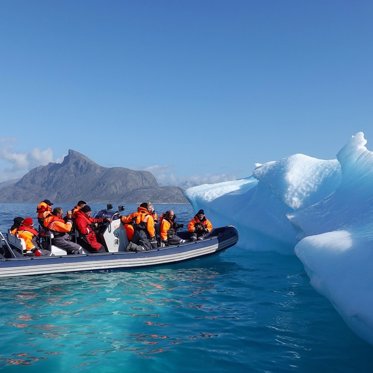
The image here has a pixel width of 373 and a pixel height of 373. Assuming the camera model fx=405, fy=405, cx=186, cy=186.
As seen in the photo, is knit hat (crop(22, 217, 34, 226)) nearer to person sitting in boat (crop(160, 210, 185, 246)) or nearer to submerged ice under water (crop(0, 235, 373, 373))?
submerged ice under water (crop(0, 235, 373, 373))

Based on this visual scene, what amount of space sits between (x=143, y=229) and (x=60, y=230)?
7.90 feet

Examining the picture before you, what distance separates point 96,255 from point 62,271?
962 millimetres

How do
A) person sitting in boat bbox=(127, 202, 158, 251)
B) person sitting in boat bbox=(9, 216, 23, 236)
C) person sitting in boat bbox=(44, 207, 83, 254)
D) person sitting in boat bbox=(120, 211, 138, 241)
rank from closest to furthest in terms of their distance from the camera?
1. person sitting in boat bbox=(9, 216, 23, 236)
2. person sitting in boat bbox=(44, 207, 83, 254)
3. person sitting in boat bbox=(127, 202, 158, 251)
4. person sitting in boat bbox=(120, 211, 138, 241)

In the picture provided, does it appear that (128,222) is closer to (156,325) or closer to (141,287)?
(141,287)

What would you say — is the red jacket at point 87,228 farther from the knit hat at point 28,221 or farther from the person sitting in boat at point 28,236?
the knit hat at point 28,221

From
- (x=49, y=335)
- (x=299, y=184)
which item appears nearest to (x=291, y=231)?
(x=299, y=184)

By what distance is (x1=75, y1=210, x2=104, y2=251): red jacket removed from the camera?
11148 millimetres

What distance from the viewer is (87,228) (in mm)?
11352

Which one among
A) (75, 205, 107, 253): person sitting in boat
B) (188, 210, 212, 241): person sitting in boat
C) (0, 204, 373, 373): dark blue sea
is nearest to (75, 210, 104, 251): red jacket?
(75, 205, 107, 253): person sitting in boat

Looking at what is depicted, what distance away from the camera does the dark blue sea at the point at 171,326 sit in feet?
17.0

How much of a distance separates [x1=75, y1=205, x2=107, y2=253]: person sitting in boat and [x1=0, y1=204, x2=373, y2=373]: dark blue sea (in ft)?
3.53

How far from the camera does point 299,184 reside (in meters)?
13.5

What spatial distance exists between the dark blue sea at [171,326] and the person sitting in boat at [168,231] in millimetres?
2307

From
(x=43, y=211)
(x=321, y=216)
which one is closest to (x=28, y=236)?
(x=43, y=211)
